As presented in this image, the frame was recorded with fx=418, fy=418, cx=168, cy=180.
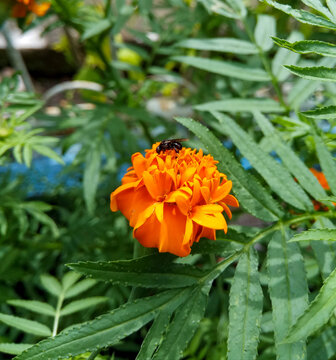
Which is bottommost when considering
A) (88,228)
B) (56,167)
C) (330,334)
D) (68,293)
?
(56,167)

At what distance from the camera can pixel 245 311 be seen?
50 centimetres

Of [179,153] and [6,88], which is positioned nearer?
[179,153]

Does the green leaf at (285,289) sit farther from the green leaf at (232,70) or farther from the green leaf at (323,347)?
the green leaf at (232,70)

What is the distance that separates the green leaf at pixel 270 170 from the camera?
2.03 feet

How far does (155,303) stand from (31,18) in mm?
946

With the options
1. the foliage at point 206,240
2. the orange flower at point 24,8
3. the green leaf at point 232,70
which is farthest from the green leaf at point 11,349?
the orange flower at point 24,8

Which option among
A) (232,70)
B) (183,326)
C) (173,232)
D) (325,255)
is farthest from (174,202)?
(232,70)

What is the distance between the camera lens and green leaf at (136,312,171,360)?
1.59ft

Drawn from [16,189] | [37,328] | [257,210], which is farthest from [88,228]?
[257,210]

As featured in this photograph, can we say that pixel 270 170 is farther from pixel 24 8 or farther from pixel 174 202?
pixel 24 8

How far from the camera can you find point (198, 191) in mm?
473

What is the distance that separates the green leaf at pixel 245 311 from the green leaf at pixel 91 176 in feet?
1.76

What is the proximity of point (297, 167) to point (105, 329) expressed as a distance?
1.22 feet

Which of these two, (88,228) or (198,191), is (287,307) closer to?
(198,191)
